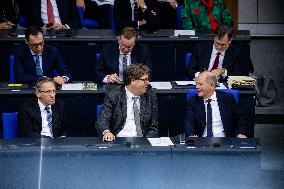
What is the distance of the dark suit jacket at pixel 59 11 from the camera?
725cm

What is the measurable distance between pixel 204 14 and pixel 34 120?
2784 mm

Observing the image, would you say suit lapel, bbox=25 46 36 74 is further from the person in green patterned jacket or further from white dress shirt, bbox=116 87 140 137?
the person in green patterned jacket

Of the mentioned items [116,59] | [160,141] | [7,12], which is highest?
[7,12]

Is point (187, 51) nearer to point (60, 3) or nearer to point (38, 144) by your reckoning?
point (60, 3)

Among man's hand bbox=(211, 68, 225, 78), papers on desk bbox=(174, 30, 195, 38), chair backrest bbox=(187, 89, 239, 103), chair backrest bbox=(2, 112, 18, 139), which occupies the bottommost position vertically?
chair backrest bbox=(2, 112, 18, 139)

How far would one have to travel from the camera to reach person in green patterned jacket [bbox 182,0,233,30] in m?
7.15

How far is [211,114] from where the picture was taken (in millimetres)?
5141

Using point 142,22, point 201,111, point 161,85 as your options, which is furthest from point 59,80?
point 142,22

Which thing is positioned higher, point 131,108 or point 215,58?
point 215,58

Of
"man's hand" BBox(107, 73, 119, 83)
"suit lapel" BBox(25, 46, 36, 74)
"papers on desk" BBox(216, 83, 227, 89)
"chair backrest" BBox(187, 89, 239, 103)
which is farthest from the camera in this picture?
"suit lapel" BBox(25, 46, 36, 74)

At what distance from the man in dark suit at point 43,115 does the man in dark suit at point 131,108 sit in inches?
14.9

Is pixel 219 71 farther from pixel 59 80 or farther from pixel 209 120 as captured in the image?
pixel 59 80

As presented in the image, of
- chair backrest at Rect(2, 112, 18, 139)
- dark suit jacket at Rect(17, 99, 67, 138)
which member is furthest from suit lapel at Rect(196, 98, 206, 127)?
chair backrest at Rect(2, 112, 18, 139)

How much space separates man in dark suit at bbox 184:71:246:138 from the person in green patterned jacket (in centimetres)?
211
